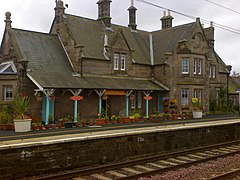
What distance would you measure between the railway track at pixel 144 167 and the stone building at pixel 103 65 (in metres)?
10.9

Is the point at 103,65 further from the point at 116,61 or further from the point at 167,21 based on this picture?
the point at 167,21

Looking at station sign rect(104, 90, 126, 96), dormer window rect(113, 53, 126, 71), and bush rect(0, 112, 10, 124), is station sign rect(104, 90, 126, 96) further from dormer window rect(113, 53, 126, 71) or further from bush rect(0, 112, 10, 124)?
bush rect(0, 112, 10, 124)

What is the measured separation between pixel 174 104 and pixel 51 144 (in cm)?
2155

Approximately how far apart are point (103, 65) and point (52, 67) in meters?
4.95

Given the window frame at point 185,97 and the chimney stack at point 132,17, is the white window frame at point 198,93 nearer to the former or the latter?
the window frame at point 185,97

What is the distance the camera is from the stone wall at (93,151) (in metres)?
10.0

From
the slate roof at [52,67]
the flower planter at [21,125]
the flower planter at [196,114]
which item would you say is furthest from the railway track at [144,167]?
the flower planter at [196,114]

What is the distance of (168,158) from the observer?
45.1 ft

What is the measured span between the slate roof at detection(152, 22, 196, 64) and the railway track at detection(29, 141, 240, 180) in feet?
61.0

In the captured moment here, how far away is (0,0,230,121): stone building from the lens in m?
24.3

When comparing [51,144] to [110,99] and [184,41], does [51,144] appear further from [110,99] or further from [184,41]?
[184,41]

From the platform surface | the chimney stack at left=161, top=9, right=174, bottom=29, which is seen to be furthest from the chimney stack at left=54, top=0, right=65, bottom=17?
the chimney stack at left=161, top=9, right=174, bottom=29

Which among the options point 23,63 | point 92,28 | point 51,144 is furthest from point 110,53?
point 51,144

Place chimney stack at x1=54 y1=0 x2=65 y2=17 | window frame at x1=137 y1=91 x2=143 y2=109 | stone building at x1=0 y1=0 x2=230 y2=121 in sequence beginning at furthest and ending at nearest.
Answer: window frame at x1=137 y1=91 x2=143 y2=109, chimney stack at x1=54 y1=0 x2=65 y2=17, stone building at x1=0 y1=0 x2=230 y2=121
